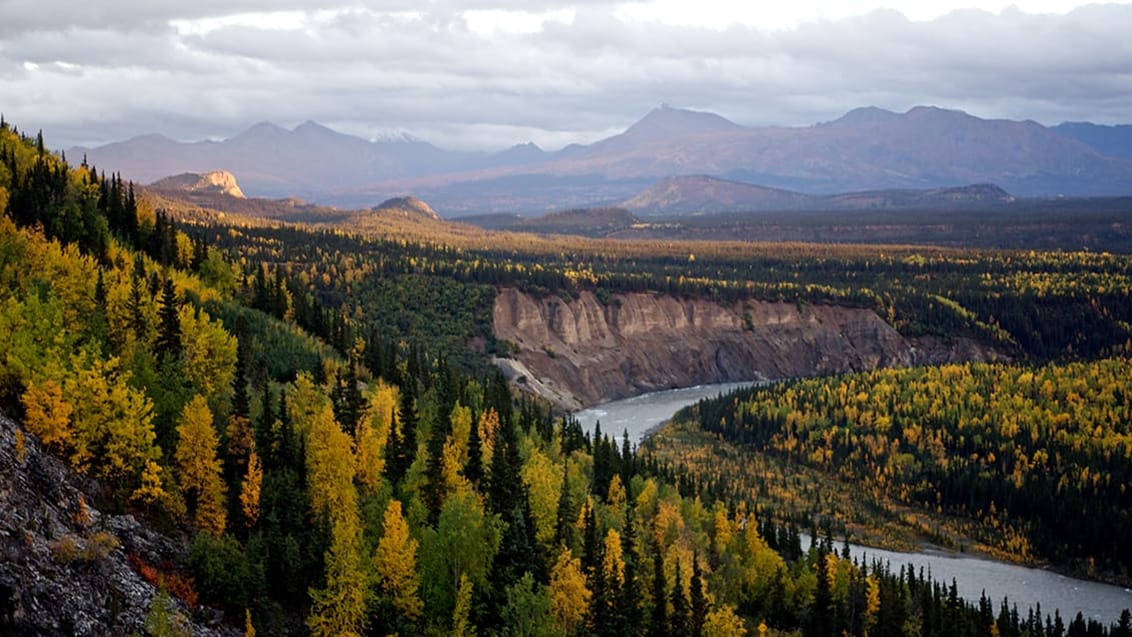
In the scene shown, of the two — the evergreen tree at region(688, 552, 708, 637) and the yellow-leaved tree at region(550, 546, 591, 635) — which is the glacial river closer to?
the evergreen tree at region(688, 552, 708, 637)

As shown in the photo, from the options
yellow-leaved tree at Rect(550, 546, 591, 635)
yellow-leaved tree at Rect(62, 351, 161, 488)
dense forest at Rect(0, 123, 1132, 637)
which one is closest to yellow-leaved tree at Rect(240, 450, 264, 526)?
dense forest at Rect(0, 123, 1132, 637)

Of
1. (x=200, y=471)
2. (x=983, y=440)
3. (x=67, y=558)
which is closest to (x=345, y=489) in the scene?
(x=200, y=471)

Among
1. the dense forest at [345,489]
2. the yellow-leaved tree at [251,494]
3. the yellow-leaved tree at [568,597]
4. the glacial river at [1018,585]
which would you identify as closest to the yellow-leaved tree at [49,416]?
the dense forest at [345,489]

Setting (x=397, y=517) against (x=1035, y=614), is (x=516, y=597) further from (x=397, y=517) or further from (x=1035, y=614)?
(x=1035, y=614)

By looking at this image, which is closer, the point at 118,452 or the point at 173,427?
the point at 118,452

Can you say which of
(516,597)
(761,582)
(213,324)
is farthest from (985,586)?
(213,324)

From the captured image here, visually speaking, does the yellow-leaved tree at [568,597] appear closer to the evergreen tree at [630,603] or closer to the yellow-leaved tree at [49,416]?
the evergreen tree at [630,603]
